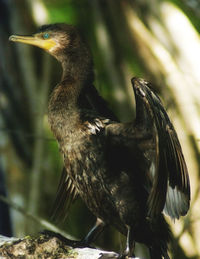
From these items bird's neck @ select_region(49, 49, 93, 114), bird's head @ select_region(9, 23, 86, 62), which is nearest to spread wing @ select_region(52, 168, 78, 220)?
bird's neck @ select_region(49, 49, 93, 114)

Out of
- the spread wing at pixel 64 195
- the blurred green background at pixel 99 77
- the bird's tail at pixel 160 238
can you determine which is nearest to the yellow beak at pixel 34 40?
the spread wing at pixel 64 195

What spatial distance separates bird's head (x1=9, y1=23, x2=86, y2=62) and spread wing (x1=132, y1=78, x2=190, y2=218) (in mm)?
718

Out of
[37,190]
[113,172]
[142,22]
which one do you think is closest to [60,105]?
[113,172]

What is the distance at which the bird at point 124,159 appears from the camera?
3162mm

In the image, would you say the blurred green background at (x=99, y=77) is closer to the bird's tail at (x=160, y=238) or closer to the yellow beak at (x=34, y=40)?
the yellow beak at (x=34, y=40)

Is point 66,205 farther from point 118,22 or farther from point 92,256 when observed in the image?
point 118,22

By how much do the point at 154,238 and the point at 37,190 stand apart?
2.32 meters

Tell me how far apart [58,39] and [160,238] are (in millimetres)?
1343

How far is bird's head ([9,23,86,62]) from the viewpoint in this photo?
12.5ft

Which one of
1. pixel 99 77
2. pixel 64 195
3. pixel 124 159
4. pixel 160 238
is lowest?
pixel 160 238

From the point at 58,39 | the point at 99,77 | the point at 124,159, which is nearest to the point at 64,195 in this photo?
the point at 124,159

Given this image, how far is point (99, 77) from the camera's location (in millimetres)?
5754

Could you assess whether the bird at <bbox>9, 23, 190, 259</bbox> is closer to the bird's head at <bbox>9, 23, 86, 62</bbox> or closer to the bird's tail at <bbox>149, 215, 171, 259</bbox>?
the bird's tail at <bbox>149, 215, 171, 259</bbox>

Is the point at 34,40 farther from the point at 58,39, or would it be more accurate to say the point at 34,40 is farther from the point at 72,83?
the point at 72,83
